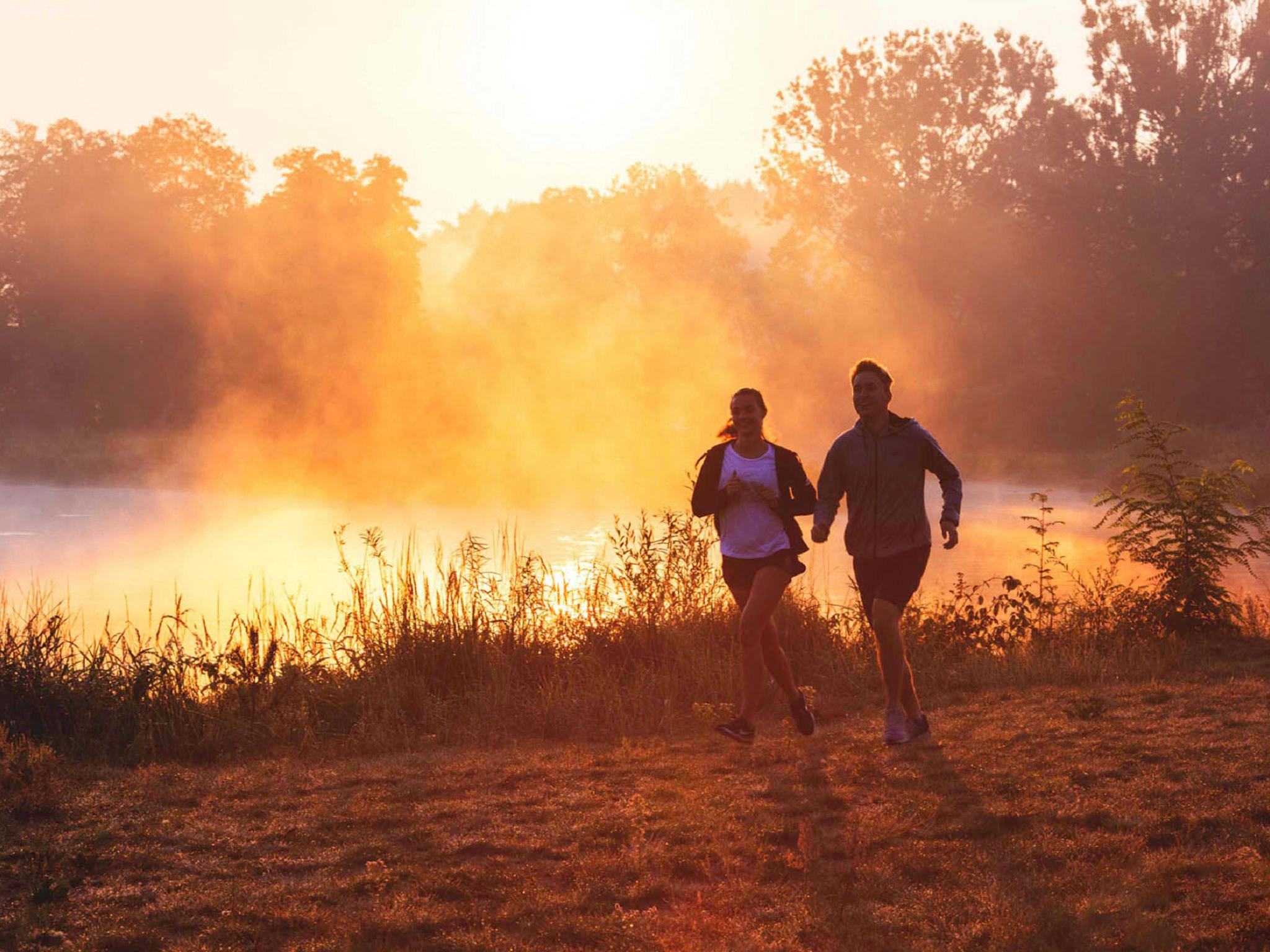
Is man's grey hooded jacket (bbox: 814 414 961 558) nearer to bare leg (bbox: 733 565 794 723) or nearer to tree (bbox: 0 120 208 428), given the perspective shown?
bare leg (bbox: 733 565 794 723)

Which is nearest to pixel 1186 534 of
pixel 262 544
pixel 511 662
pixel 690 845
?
pixel 511 662

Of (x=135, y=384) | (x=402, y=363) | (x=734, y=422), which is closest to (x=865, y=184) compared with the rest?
(x=402, y=363)

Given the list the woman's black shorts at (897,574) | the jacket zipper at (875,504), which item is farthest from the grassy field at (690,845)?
the jacket zipper at (875,504)

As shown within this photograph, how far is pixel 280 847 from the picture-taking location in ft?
18.3

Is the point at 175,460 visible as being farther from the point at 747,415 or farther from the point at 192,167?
the point at 747,415

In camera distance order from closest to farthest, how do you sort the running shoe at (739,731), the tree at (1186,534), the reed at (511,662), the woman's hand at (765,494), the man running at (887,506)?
the man running at (887,506)
the woman's hand at (765,494)
the running shoe at (739,731)
the reed at (511,662)
the tree at (1186,534)

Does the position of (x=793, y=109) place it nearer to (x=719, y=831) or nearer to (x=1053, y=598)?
(x=1053, y=598)

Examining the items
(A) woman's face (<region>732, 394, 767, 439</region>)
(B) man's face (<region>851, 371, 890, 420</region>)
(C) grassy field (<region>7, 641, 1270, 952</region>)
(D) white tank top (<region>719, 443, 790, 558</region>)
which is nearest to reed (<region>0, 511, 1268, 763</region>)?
(C) grassy field (<region>7, 641, 1270, 952</region>)

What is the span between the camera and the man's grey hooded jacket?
6.79 m

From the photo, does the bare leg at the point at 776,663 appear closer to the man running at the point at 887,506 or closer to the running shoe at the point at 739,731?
the running shoe at the point at 739,731

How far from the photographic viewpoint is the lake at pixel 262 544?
15.3 m

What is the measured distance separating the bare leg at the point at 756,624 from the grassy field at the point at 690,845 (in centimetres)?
31

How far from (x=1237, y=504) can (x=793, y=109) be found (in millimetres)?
38874

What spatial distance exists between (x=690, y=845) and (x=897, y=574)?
6.78ft
